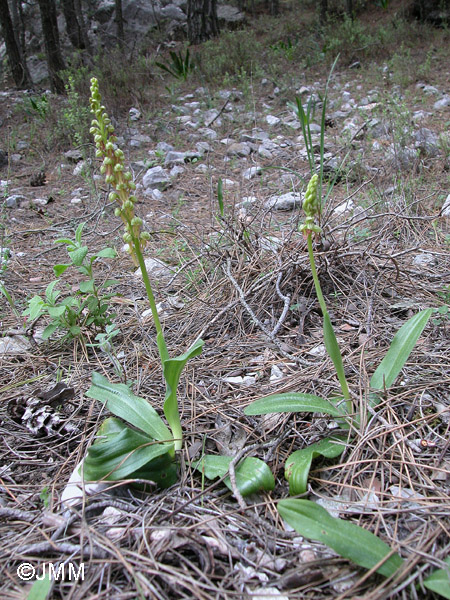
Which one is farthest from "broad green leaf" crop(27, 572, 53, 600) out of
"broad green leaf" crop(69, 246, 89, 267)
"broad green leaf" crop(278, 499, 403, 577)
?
"broad green leaf" crop(69, 246, 89, 267)

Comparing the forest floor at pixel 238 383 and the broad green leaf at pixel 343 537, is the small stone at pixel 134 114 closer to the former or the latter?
the forest floor at pixel 238 383

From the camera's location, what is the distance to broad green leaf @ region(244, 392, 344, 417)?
4.51 ft

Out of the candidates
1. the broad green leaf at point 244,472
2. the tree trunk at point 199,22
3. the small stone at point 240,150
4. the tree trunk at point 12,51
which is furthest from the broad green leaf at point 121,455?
the tree trunk at point 199,22

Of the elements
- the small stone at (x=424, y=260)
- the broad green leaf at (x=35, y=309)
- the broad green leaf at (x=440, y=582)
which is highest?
the broad green leaf at (x=35, y=309)

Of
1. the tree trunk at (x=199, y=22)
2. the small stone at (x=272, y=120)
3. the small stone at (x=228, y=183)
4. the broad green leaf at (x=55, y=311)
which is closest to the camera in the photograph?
the broad green leaf at (x=55, y=311)

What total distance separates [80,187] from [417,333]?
13.1 ft

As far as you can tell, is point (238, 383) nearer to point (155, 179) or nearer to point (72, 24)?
point (155, 179)

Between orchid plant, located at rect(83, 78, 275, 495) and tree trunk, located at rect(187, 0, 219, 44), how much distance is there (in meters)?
10.7

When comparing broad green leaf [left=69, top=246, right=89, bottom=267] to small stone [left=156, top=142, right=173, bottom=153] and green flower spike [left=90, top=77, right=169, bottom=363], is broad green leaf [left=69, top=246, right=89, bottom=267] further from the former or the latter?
small stone [left=156, top=142, right=173, bottom=153]

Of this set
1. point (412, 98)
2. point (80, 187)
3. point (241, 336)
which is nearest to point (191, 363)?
point (241, 336)

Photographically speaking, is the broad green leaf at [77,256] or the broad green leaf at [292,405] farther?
the broad green leaf at [77,256]

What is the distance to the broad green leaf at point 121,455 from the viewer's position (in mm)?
1299

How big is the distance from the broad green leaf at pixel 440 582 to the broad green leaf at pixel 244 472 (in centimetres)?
45

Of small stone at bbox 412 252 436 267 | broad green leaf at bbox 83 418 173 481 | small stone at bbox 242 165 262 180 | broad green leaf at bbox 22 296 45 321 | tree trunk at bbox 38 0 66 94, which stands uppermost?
tree trunk at bbox 38 0 66 94
